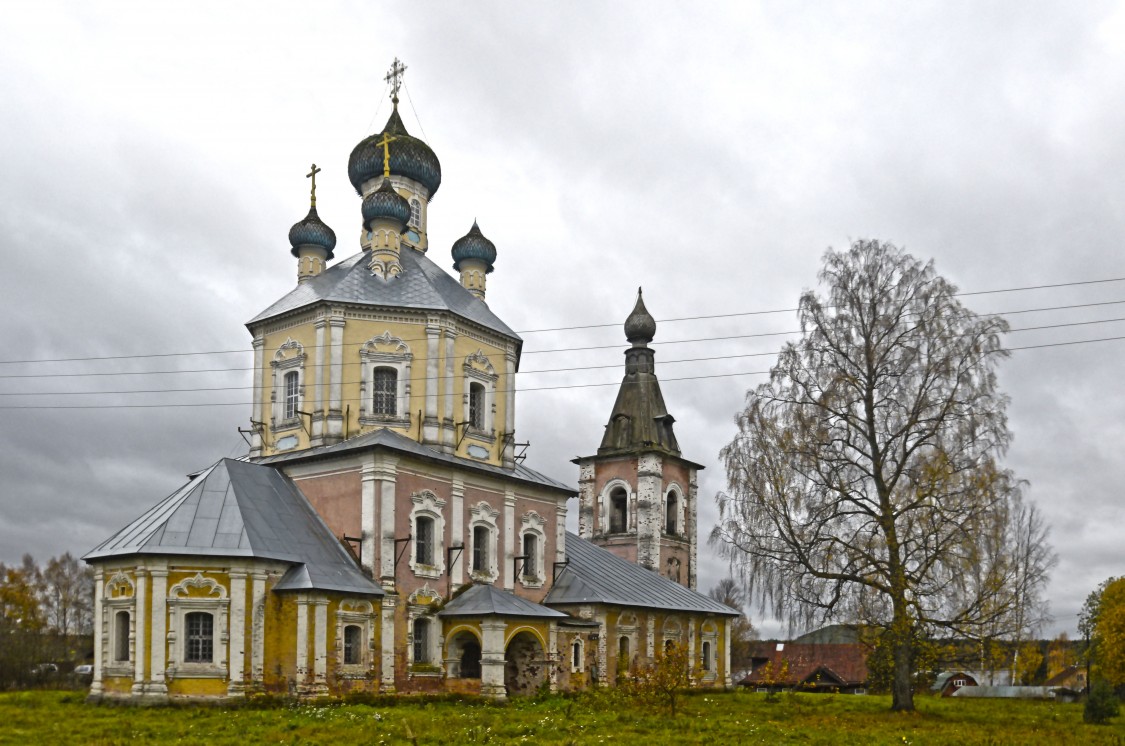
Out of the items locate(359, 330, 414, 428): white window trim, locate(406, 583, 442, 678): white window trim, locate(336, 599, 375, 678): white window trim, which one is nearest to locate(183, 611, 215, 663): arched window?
locate(336, 599, 375, 678): white window trim

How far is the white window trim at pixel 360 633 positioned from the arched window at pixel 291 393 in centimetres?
591

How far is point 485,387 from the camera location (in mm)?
27938

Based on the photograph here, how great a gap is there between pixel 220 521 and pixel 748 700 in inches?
586

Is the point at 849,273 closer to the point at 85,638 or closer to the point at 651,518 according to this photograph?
the point at 651,518

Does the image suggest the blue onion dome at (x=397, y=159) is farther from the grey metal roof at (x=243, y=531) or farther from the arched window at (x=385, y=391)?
the grey metal roof at (x=243, y=531)

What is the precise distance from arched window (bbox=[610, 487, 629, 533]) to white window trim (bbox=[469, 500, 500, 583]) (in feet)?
40.7

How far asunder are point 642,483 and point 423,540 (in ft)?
48.3

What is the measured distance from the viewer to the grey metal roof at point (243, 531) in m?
21.2

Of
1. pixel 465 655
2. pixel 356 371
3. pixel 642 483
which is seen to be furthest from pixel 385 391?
pixel 642 483

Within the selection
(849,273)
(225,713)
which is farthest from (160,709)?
(849,273)

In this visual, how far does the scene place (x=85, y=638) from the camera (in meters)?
51.6

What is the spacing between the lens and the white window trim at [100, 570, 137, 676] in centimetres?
2075

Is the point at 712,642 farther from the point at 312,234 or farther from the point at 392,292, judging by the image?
the point at 312,234

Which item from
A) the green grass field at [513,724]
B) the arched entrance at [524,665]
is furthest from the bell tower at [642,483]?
the green grass field at [513,724]
